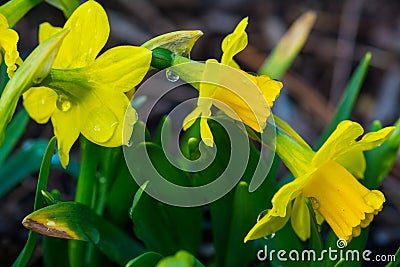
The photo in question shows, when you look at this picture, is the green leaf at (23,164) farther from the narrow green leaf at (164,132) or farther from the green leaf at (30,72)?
the green leaf at (30,72)

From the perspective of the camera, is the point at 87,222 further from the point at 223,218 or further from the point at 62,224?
the point at 223,218

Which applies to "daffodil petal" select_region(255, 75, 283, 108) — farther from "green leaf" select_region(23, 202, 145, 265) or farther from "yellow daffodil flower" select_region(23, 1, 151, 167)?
"green leaf" select_region(23, 202, 145, 265)

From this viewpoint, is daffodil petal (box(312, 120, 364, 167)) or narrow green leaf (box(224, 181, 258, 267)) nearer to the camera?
daffodil petal (box(312, 120, 364, 167))

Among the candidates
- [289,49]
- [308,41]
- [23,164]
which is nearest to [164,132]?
[23,164]

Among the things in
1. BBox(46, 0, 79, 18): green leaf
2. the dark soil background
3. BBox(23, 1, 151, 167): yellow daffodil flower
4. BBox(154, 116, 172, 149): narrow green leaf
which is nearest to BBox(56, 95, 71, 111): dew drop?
BBox(23, 1, 151, 167): yellow daffodil flower

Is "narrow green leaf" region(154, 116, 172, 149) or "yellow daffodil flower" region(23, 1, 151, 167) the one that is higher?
"yellow daffodil flower" region(23, 1, 151, 167)

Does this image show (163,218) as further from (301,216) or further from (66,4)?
(66,4)

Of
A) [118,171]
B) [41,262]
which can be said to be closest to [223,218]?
[118,171]
